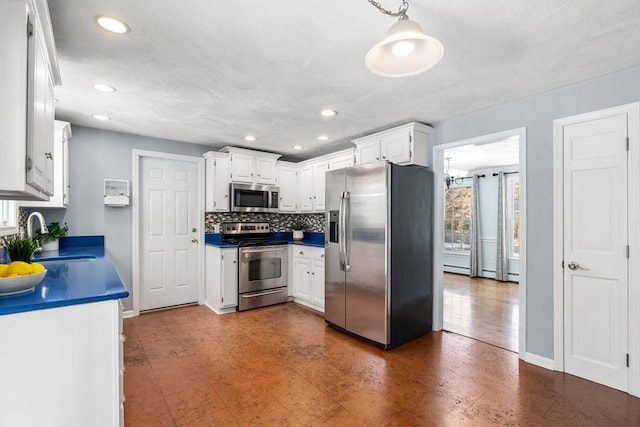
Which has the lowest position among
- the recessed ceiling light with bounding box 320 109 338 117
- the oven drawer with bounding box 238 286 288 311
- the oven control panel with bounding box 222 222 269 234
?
the oven drawer with bounding box 238 286 288 311

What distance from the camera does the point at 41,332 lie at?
140 centimetres

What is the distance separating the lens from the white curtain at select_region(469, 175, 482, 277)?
7.05 m

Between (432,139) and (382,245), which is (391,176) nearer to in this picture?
(382,245)

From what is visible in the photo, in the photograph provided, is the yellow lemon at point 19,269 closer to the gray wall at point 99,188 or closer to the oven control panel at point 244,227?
the gray wall at point 99,188

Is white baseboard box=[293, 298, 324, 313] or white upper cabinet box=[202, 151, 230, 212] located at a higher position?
white upper cabinet box=[202, 151, 230, 212]

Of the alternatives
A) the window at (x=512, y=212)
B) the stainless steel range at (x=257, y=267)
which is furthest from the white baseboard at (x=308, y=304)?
the window at (x=512, y=212)

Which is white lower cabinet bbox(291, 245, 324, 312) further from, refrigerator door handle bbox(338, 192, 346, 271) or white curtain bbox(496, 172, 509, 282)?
white curtain bbox(496, 172, 509, 282)

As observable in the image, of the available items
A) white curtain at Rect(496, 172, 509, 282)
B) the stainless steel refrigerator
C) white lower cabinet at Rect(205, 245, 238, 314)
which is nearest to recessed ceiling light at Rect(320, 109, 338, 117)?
the stainless steel refrigerator

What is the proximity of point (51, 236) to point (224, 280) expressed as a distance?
6.28 feet

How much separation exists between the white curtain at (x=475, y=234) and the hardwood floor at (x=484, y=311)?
0.45m

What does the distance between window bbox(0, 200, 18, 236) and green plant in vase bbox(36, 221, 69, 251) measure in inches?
15.9

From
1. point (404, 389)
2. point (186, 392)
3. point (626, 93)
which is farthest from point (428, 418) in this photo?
point (626, 93)

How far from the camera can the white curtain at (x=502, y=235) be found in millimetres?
6605

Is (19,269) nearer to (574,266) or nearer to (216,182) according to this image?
(216,182)
